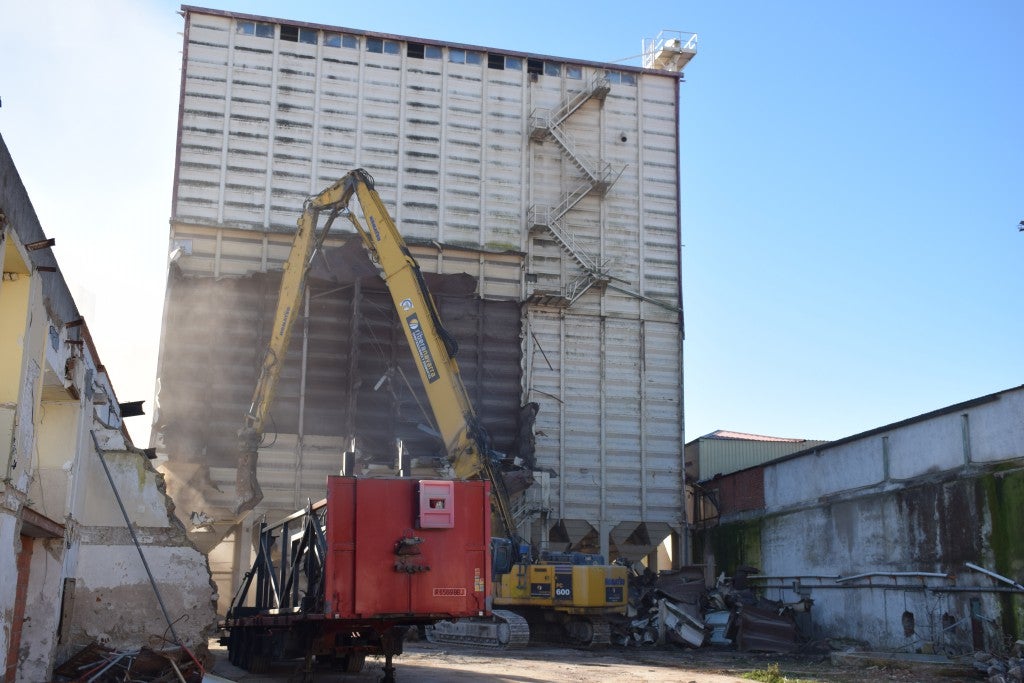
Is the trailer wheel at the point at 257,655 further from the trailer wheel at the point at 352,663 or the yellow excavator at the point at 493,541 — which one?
the yellow excavator at the point at 493,541

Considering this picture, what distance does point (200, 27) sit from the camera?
30.2 m

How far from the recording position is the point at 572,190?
31859mm

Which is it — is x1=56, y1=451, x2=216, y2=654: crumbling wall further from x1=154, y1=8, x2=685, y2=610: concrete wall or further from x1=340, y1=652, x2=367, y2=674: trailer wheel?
x1=154, y1=8, x2=685, y2=610: concrete wall

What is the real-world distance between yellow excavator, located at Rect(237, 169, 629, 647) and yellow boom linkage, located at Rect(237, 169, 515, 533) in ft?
0.07

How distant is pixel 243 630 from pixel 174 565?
5.57 feet

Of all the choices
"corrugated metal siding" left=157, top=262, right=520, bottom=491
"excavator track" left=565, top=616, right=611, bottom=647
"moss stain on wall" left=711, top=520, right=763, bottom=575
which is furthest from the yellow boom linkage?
"moss stain on wall" left=711, top=520, right=763, bottom=575

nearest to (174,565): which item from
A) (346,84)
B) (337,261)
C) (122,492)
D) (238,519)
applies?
(122,492)

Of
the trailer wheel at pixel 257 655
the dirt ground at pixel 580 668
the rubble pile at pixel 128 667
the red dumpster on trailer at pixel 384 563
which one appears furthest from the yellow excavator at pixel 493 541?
the rubble pile at pixel 128 667

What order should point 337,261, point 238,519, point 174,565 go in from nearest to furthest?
1. point 174,565
2. point 238,519
3. point 337,261

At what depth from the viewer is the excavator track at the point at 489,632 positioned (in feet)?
68.0

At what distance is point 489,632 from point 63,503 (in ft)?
37.9

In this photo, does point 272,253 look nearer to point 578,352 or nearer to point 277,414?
point 277,414

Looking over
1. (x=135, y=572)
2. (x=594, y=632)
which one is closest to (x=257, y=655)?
(x=135, y=572)

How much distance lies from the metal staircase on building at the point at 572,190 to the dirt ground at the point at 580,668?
1200 centimetres
